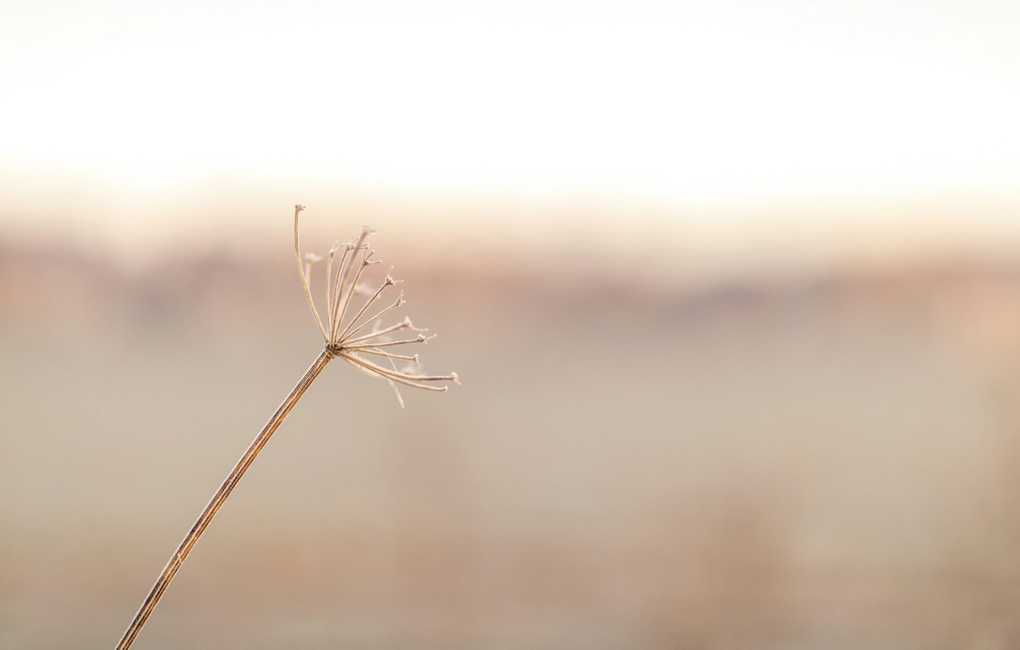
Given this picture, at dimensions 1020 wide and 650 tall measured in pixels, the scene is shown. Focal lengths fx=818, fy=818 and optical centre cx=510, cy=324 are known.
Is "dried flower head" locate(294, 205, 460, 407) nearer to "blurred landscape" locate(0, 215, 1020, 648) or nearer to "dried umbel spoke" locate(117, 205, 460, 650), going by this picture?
"dried umbel spoke" locate(117, 205, 460, 650)

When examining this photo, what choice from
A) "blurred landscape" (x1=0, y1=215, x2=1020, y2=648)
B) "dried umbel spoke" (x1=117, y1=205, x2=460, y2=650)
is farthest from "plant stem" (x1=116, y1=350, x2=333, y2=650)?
"blurred landscape" (x1=0, y1=215, x2=1020, y2=648)

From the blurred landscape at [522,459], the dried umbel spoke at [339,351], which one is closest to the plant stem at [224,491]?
the dried umbel spoke at [339,351]

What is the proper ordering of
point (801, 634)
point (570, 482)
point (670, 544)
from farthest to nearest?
point (570, 482)
point (670, 544)
point (801, 634)

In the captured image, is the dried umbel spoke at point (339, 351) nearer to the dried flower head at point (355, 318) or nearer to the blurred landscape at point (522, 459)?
the dried flower head at point (355, 318)

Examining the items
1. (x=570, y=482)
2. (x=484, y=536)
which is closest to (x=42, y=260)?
(x=484, y=536)

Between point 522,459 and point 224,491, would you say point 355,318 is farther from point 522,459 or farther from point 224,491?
point 522,459

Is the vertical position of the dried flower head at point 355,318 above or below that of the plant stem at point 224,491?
above

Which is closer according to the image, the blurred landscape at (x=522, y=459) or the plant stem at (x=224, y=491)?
the plant stem at (x=224, y=491)

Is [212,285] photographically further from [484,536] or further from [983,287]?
[983,287]
